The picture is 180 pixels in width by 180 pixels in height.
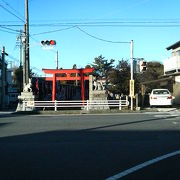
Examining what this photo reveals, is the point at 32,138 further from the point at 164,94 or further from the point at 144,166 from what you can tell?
the point at 164,94

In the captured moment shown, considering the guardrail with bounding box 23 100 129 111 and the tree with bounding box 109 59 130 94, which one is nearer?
the guardrail with bounding box 23 100 129 111

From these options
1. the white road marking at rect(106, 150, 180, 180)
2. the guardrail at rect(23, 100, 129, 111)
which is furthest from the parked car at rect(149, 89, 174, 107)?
the white road marking at rect(106, 150, 180, 180)

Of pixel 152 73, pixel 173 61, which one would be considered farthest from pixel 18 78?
pixel 173 61

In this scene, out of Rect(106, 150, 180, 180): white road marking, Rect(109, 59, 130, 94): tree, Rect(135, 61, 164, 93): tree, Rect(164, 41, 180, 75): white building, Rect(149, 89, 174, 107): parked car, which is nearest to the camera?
Rect(106, 150, 180, 180): white road marking

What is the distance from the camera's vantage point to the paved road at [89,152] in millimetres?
7203

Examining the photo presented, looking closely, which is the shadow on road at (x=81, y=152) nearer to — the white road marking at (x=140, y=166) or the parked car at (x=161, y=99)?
the white road marking at (x=140, y=166)

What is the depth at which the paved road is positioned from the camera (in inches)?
A: 284

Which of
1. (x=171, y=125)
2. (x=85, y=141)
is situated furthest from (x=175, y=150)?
(x=171, y=125)

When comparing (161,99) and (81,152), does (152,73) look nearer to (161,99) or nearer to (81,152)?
(161,99)

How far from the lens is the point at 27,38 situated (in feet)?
98.7

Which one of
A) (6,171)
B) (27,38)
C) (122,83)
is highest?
(27,38)

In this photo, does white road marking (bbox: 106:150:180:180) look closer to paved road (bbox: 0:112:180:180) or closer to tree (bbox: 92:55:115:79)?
paved road (bbox: 0:112:180:180)

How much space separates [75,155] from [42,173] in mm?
1872

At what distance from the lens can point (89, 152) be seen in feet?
30.6
